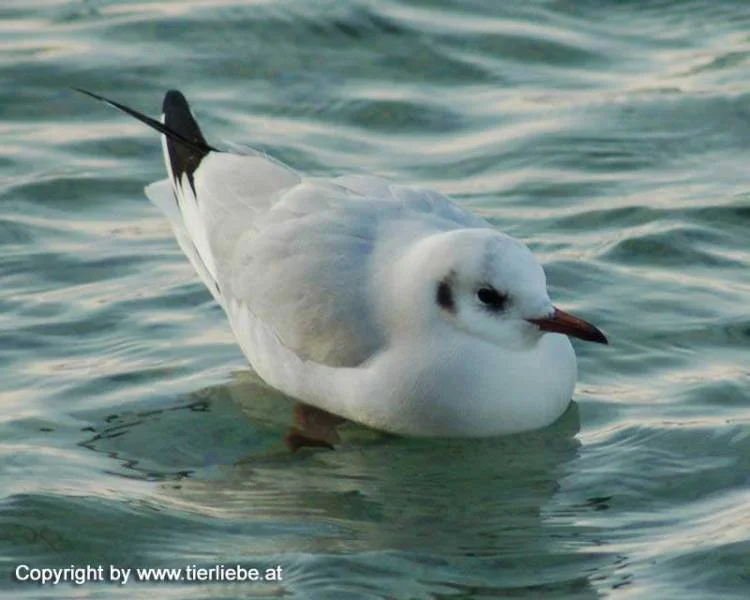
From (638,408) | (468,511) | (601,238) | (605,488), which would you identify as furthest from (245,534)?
(601,238)

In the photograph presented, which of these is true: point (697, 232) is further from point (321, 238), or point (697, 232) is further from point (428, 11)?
point (428, 11)

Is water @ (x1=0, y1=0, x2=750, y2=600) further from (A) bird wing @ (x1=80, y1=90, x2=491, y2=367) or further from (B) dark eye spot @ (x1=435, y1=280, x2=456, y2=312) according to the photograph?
(B) dark eye spot @ (x1=435, y1=280, x2=456, y2=312)

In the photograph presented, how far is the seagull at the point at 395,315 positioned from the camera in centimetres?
681

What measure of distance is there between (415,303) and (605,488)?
1.00 m

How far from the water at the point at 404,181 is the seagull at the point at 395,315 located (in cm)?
16

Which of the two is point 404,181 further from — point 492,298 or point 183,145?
point 492,298

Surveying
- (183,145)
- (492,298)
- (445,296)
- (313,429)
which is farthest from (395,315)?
(183,145)

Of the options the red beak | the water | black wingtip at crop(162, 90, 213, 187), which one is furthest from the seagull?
black wingtip at crop(162, 90, 213, 187)

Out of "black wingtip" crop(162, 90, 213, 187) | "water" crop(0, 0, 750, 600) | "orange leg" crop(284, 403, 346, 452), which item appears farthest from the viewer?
"black wingtip" crop(162, 90, 213, 187)

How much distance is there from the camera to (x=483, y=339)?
693 cm

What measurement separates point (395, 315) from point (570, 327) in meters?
0.71

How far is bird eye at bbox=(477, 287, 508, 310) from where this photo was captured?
674 centimetres

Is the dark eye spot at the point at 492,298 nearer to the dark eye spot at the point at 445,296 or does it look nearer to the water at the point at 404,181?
the dark eye spot at the point at 445,296

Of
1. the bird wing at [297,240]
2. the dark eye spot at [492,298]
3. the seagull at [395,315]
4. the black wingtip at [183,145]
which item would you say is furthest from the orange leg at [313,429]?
the black wingtip at [183,145]
